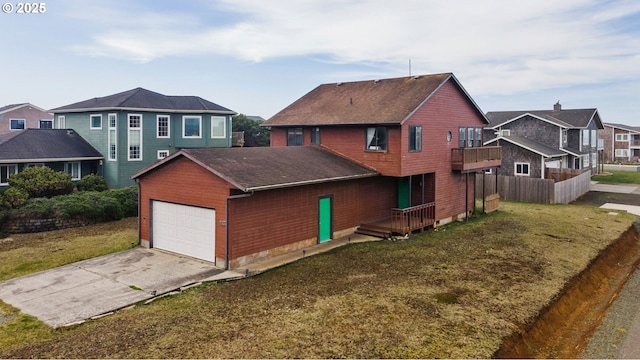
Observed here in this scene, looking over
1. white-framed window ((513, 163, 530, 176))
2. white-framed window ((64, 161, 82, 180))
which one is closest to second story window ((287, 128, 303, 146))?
white-framed window ((64, 161, 82, 180))

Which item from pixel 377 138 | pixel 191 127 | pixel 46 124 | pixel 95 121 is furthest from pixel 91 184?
pixel 46 124

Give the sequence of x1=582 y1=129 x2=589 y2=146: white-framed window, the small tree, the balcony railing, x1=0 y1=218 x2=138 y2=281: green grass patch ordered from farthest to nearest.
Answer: the small tree → x1=582 y1=129 x2=589 y2=146: white-framed window → the balcony railing → x1=0 y1=218 x2=138 y2=281: green grass patch

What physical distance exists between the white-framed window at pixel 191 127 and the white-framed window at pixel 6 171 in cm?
1097

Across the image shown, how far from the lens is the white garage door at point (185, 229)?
15062 mm

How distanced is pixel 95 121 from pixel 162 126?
15.0 ft

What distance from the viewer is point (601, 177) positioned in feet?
148

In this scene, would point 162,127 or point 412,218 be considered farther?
point 162,127

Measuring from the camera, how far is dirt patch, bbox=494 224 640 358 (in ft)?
31.1

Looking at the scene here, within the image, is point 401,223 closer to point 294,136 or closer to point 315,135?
point 315,135

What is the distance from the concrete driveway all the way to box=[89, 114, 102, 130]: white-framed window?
60.3 ft

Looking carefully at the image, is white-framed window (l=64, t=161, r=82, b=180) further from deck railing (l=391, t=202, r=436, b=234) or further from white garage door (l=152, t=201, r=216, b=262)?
deck railing (l=391, t=202, r=436, b=234)

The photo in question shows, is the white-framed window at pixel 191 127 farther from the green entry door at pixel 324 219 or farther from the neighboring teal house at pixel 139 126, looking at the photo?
the green entry door at pixel 324 219

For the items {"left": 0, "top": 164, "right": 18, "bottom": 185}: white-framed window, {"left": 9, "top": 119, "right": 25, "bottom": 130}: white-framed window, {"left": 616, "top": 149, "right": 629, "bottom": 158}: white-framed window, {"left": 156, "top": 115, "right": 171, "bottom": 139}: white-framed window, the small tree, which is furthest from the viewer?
{"left": 616, "top": 149, "right": 629, "bottom": 158}: white-framed window

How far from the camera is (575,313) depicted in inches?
471
